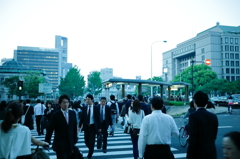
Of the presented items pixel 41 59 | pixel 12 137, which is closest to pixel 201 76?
pixel 12 137

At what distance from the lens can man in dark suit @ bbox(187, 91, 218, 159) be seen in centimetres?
362

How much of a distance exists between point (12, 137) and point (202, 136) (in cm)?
281

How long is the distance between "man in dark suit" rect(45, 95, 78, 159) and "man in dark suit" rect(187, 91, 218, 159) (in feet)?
7.88

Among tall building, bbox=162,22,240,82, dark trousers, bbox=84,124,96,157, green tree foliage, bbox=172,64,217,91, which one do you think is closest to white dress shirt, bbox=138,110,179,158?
dark trousers, bbox=84,124,96,157

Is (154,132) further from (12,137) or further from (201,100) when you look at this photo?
(12,137)

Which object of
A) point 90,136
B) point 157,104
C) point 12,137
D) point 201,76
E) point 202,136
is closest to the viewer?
point 12,137

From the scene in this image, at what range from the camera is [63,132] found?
480 cm

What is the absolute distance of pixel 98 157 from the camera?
24.7 feet

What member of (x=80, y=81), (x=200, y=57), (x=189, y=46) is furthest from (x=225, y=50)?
(x=80, y=81)

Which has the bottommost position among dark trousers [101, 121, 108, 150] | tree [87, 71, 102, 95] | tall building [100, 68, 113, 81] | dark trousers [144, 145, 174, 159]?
dark trousers [101, 121, 108, 150]

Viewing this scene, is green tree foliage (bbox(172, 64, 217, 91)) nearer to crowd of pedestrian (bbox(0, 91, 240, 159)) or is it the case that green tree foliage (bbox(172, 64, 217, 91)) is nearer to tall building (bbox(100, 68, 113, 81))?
crowd of pedestrian (bbox(0, 91, 240, 159))

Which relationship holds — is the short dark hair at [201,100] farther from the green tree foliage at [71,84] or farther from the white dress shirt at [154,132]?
the green tree foliage at [71,84]

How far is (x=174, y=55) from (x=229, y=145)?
104 metres

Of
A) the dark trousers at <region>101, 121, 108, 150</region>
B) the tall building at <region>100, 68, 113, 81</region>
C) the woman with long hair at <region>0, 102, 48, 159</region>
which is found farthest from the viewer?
the tall building at <region>100, 68, 113, 81</region>
